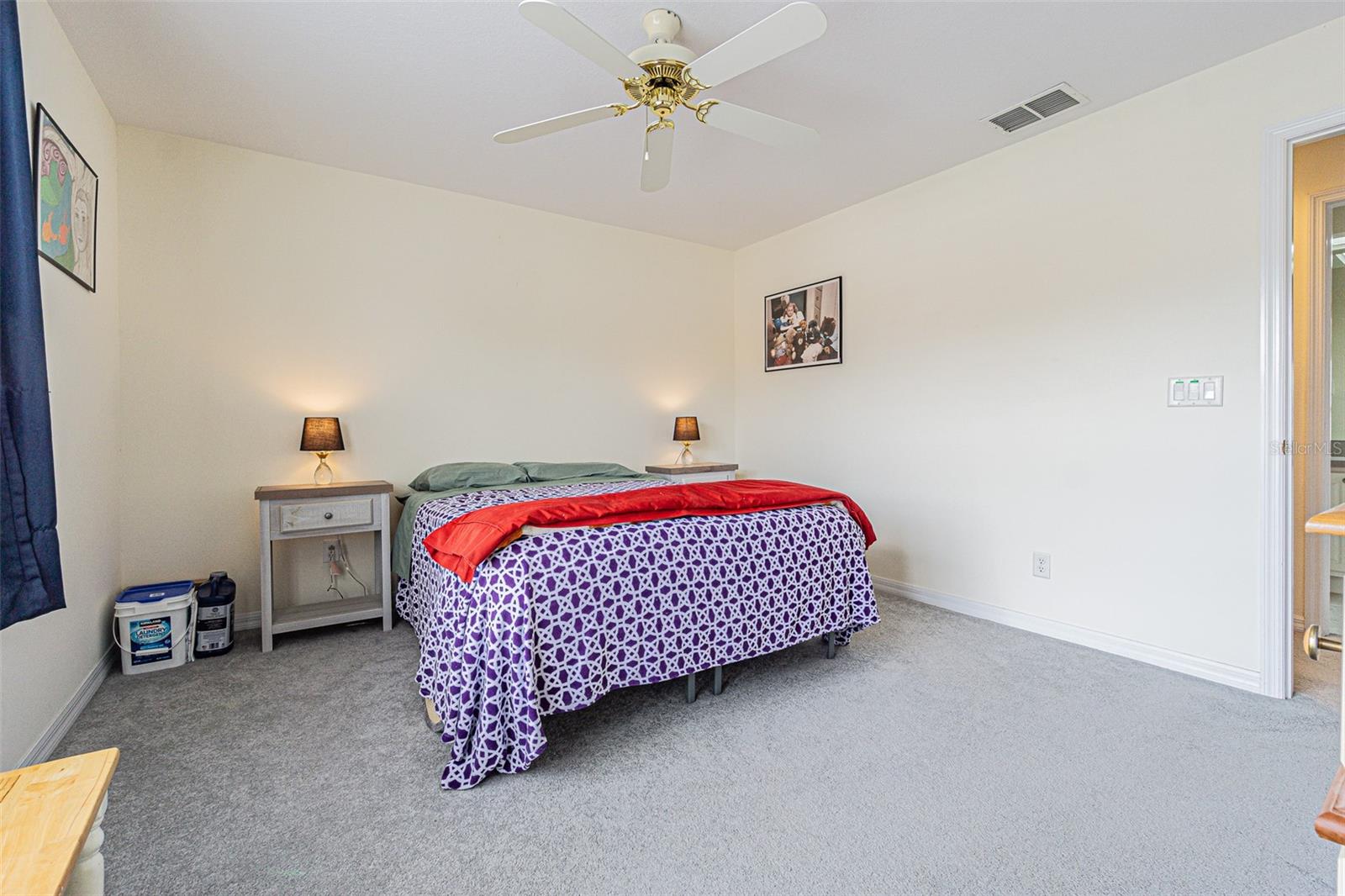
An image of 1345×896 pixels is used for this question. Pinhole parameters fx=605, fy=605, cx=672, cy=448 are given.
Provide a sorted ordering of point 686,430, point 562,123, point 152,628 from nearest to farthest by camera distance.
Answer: point 562,123 < point 152,628 < point 686,430

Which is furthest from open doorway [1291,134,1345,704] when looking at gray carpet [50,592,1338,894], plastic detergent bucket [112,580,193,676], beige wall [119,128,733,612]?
plastic detergent bucket [112,580,193,676]

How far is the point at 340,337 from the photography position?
11.1ft

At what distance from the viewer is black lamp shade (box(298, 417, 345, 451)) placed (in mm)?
3072

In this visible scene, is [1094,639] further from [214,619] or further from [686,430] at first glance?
[214,619]

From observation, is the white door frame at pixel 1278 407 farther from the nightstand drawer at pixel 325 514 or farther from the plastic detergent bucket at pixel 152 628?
the plastic detergent bucket at pixel 152 628

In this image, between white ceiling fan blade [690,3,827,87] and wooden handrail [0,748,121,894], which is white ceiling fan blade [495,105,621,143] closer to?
white ceiling fan blade [690,3,827,87]

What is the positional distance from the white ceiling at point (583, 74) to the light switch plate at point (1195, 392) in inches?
49.0

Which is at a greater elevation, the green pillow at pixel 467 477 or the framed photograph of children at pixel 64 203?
the framed photograph of children at pixel 64 203

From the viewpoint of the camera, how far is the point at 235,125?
2.86 metres

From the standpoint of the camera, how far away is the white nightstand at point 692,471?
4.32m

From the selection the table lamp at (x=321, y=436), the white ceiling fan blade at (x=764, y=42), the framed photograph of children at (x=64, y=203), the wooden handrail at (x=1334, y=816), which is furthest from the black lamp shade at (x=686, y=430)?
the wooden handrail at (x=1334, y=816)

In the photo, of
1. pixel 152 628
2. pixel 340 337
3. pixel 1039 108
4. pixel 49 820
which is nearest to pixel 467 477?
pixel 340 337

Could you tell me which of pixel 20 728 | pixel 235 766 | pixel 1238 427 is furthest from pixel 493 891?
pixel 1238 427

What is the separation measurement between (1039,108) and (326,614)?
162 inches
